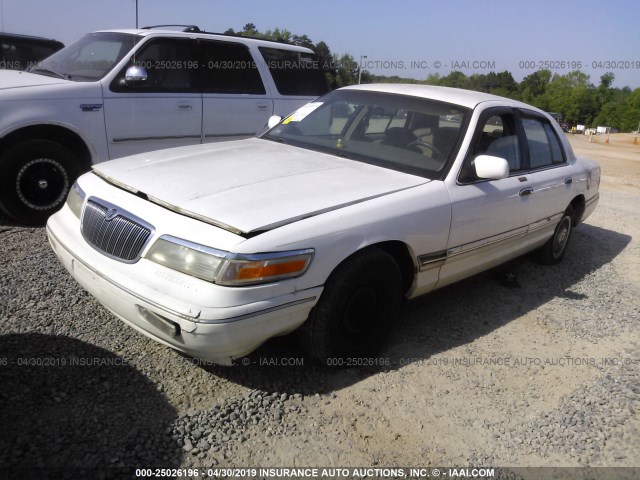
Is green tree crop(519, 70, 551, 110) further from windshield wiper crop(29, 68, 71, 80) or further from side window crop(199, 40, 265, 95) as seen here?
windshield wiper crop(29, 68, 71, 80)

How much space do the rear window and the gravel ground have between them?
12.5 ft

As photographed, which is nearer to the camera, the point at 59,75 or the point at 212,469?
the point at 212,469

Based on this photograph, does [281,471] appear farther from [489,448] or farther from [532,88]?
[532,88]

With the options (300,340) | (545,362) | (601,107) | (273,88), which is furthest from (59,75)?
(601,107)

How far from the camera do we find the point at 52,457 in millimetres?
2316

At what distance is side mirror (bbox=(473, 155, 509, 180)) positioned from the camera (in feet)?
11.7

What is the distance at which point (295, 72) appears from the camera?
23.4 feet

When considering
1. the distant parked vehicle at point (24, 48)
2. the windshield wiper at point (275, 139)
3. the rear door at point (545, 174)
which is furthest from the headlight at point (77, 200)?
the distant parked vehicle at point (24, 48)

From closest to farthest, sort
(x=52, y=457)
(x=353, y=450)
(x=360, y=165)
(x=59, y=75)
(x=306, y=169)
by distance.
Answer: (x=52, y=457) < (x=353, y=450) < (x=306, y=169) < (x=360, y=165) < (x=59, y=75)

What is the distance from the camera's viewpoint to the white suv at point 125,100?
4.95 meters

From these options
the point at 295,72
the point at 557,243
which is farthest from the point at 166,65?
the point at 557,243

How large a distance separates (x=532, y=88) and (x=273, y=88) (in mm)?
68240

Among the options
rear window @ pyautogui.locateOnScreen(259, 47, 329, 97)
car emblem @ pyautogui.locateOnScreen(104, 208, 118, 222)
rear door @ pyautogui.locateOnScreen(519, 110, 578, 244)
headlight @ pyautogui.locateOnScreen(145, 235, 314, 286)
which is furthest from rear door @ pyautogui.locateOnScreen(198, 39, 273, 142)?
headlight @ pyautogui.locateOnScreen(145, 235, 314, 286)

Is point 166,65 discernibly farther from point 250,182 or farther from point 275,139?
point 250,182
